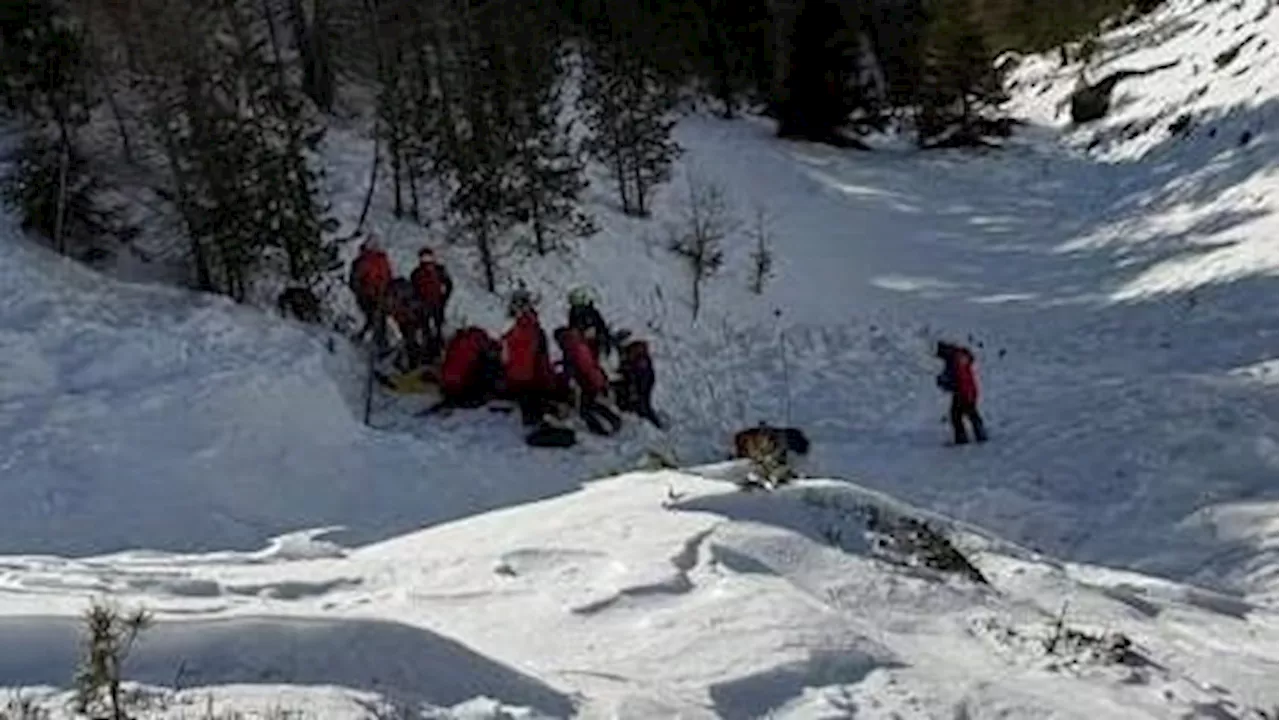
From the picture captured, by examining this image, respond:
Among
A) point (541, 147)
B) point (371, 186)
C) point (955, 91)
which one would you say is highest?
point (955, 91)

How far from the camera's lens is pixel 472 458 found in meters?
Result: 16.0

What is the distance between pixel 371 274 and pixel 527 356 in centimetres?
259

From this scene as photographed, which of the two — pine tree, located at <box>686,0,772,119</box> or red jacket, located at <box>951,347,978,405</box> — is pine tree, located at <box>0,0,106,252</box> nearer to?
red jacket, located at <box>951,347,978,405</box>

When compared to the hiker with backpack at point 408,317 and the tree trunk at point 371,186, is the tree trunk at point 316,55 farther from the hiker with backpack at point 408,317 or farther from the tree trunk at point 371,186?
the hiker with backpack at point 408,317

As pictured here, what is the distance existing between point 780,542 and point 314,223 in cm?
1227

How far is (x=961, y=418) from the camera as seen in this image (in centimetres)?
1742

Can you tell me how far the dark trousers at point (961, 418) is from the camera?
56.7ft

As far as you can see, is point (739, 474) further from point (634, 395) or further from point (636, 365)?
point (634, 395)

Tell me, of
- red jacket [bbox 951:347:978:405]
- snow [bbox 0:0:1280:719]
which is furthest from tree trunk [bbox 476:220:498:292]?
red jacket [bbox 951:347:978:405]

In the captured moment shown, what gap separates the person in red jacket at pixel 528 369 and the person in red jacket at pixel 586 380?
0.22 metres

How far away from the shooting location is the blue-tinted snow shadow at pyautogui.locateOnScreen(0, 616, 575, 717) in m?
5.76

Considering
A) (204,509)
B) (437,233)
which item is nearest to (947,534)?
(204,509)

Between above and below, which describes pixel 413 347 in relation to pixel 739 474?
above

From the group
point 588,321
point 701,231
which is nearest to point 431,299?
point 588,321
